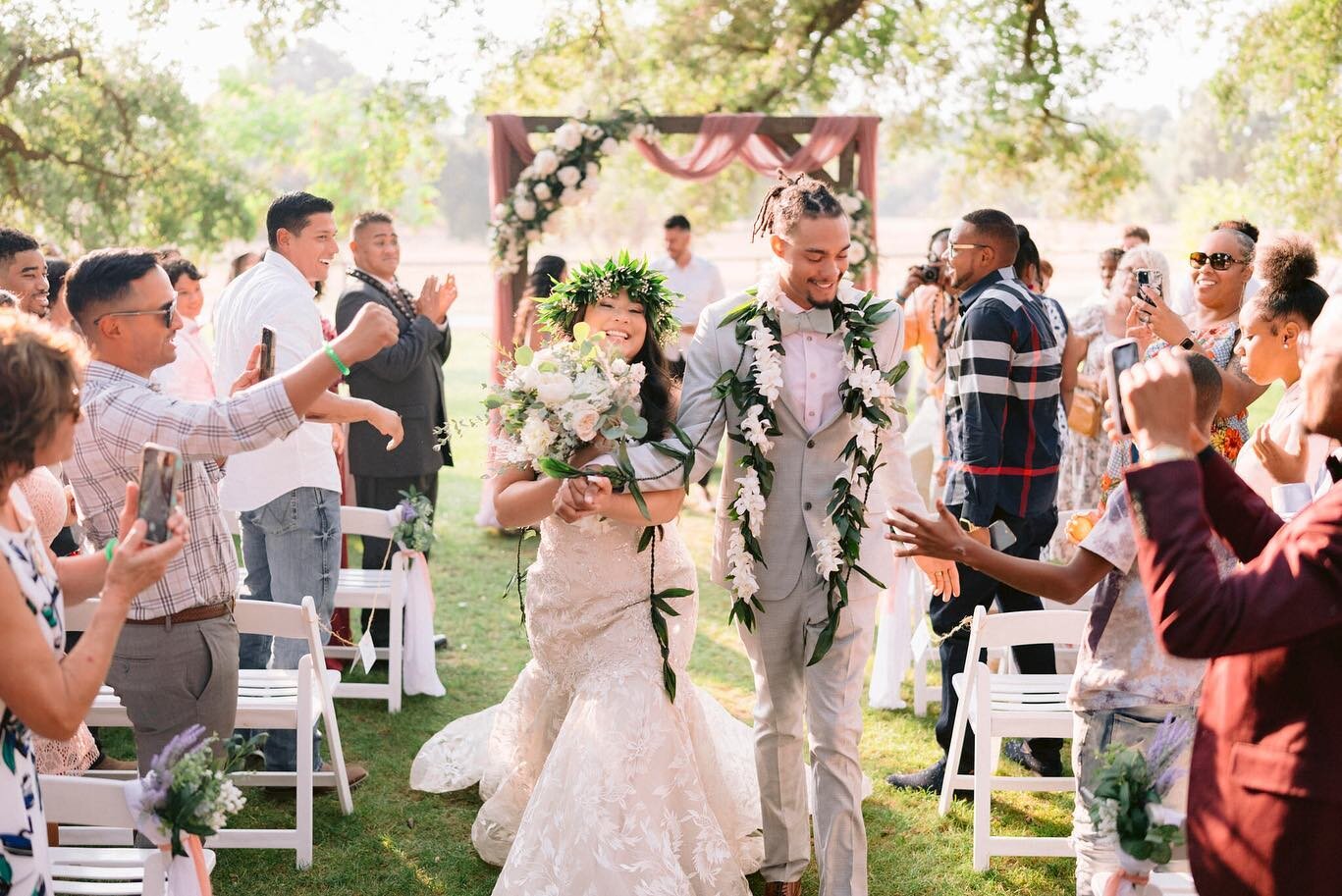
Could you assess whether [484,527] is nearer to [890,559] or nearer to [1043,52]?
[890,559]

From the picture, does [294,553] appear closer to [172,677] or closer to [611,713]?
[172,677]

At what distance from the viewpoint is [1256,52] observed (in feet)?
46.3

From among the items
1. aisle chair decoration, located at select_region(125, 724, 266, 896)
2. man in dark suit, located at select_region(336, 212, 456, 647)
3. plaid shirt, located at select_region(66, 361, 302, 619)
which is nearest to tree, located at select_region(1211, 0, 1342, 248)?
man in dark suit, located at select_region(336, 212, 456, 647)

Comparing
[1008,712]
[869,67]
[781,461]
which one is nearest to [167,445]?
[781,461]

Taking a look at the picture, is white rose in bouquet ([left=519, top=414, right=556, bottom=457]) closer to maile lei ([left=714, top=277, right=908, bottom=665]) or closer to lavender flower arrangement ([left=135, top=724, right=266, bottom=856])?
maile lei ([left=714, top=277, right=908, bottom=665])

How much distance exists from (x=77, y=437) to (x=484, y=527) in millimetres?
7149

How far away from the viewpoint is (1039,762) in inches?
211

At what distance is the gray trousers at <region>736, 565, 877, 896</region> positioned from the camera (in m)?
3.98

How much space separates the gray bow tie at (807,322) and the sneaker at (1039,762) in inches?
96.4

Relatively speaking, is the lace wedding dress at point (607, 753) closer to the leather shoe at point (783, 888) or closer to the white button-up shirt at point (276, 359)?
the leather shoe at point (783, 888)

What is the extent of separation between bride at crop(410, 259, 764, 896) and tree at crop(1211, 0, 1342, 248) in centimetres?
1172

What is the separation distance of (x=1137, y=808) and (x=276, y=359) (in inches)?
151

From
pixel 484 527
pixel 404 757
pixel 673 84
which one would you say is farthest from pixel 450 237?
pixel 404 757

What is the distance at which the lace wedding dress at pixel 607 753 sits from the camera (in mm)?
3852
